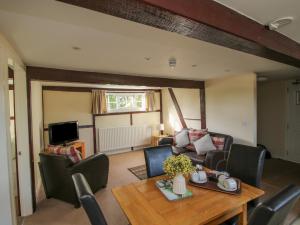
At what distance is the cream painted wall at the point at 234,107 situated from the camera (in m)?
3.85

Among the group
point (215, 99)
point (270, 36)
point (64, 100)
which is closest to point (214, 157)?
point (215, 99)

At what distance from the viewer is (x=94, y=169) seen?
2.95m

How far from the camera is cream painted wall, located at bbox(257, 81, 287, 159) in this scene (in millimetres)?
4773

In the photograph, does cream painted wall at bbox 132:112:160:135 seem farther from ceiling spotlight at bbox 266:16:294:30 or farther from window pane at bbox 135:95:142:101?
ceiling spotlight at bbox 266:16:294:30

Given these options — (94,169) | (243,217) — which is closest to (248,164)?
(243,217)

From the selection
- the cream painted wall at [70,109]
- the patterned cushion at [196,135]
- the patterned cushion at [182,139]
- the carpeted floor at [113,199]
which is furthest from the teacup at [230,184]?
the cream painted wall at [70,109]

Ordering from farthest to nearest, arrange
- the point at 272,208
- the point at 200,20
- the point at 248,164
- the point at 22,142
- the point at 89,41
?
the point at 22,142 → the point at 248,164 → the point at 89,41 → the point at 200,20 → the point at 272,208

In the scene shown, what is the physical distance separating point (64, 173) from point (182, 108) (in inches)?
159

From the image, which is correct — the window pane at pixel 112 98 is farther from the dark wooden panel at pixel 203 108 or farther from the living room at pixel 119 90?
the dark wooden panel at pixel 203 108

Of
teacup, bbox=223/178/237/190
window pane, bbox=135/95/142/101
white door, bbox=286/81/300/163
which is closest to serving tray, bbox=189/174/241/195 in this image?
teacup, bbox=223/178/237/190

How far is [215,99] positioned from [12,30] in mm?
4301

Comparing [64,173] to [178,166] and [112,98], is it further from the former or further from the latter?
[112,98]

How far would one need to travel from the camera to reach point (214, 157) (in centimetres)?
341

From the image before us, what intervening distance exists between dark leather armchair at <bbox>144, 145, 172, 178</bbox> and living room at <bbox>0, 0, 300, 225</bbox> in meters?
0.68
